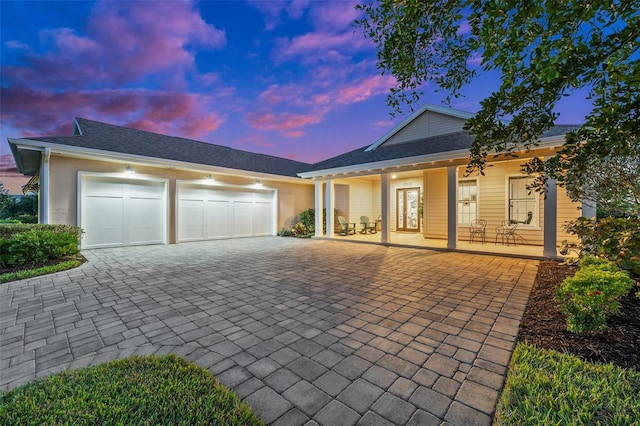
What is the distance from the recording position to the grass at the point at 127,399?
1.46 metres

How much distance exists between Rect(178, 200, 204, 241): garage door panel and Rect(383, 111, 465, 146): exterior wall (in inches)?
336

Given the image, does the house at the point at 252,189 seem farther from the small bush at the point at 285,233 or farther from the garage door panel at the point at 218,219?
the small bush at the point at 285,233

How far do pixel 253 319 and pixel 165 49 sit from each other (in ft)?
32.9

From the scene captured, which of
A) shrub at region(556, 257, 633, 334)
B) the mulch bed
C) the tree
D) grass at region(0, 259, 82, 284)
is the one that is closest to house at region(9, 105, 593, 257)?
grass at region(0, 259, 82, 284)

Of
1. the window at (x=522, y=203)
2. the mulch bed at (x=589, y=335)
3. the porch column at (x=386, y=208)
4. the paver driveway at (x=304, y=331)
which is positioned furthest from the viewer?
the porch column at (x=386, y=208)

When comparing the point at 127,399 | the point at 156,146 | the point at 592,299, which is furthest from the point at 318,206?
the point at 127,399

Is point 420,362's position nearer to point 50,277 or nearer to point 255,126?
point 50,277

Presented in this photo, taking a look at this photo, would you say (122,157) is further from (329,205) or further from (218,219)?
(329,205)

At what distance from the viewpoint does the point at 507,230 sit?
8992 millimetres

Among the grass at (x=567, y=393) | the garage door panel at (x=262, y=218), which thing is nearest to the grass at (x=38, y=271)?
the garage door panel at (x=262, y=218)

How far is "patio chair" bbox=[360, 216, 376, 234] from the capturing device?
13023 mm

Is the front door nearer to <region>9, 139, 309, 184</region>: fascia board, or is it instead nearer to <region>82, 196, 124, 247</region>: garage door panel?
<region>9, 139, 309, 184</region>: fascia board

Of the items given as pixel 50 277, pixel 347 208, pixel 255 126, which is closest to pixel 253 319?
pixel 50 277

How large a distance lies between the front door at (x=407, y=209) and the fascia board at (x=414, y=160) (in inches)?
158
